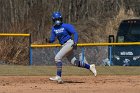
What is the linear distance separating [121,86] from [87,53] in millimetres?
10811

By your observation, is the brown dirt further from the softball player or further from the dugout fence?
the dugout fence

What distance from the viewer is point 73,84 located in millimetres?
14305

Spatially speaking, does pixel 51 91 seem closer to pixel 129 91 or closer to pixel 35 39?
pixel 129 91

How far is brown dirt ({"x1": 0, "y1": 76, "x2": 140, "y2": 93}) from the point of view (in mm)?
13000

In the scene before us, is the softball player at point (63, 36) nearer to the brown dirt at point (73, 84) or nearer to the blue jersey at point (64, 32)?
the blue jersey at point (64, 32)

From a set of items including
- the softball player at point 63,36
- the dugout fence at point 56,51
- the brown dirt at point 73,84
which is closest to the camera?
the brown dirt at point 73,84

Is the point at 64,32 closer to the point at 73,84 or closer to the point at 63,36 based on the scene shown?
the point at 63,36

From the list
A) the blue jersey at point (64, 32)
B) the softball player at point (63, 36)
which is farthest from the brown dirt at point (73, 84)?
the blue jersey at point (64, 32)

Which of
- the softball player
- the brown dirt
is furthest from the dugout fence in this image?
the softball player

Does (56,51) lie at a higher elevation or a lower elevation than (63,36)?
lower

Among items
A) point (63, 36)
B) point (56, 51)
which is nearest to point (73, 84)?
point (63, 36)

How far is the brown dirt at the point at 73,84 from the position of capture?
13.0m

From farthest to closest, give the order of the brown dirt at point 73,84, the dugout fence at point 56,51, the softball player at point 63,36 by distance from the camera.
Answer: the dugout fence at point 56,51 < the softball player at point 63,36 < the brown dirt at point 73,84

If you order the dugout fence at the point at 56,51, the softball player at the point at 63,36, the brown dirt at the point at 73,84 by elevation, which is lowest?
the dugout fence at the point at 56,51
